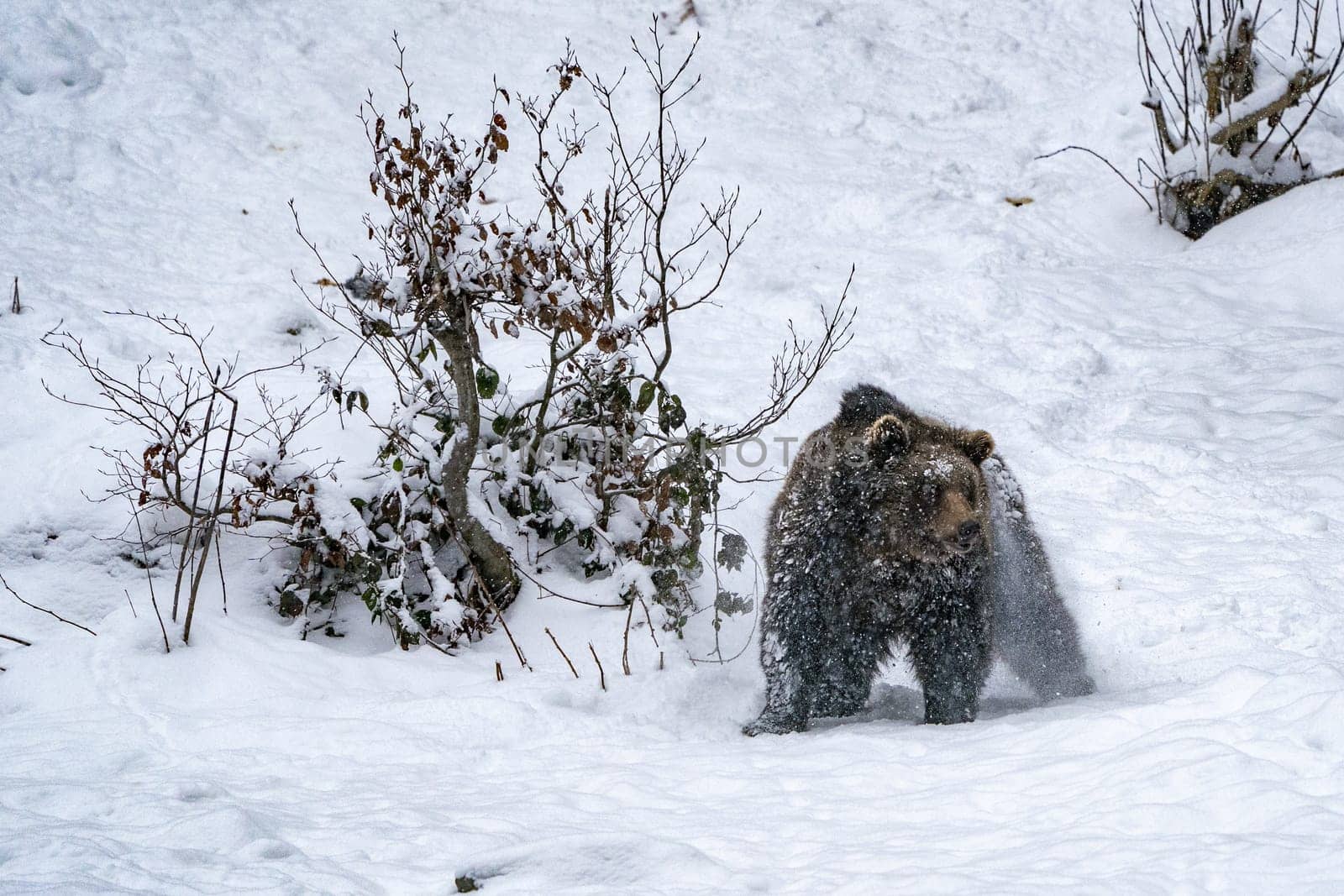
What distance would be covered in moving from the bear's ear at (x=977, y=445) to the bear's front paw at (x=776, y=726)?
1347 millimetres

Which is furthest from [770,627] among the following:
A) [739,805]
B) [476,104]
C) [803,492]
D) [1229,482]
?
[476,104]

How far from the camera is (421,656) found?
4.34 metres

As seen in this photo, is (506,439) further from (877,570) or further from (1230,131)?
(1230,131)

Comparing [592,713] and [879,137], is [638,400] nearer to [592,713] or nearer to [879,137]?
[592,713]

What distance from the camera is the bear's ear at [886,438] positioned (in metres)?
3.69

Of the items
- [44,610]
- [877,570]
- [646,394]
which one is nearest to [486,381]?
[646,394]

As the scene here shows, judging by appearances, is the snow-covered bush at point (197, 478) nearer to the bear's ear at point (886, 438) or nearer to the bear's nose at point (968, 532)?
the bear's ear at point (886, 438)

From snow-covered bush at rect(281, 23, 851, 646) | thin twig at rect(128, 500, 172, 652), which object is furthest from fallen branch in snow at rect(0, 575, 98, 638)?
snow-covered bush at rect(281, 23, 851, 646)

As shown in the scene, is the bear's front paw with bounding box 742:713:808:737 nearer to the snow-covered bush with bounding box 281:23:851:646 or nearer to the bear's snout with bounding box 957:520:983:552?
the snow-covered bush with bounding box 281:23:851:646

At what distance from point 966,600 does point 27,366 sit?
5.21m

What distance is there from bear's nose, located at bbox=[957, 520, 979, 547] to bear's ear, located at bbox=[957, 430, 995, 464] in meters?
0.46

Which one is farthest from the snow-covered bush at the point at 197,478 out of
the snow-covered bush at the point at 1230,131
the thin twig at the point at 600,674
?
the snow-covered bush at the point at 1230,131

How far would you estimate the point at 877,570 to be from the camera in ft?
12.8

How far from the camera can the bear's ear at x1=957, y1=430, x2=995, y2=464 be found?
12.9 feet
